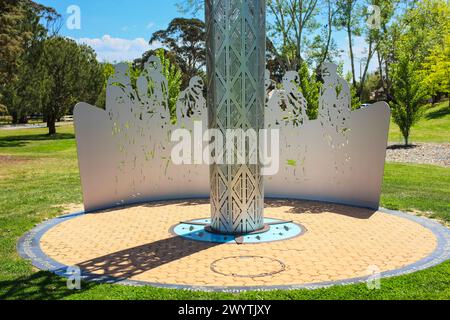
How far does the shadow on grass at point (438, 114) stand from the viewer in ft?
115

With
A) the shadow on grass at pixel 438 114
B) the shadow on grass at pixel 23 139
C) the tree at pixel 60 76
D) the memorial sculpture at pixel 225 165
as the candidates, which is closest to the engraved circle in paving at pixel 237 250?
the memorial sculpture at pixel 225 165

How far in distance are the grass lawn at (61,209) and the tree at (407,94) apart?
6794 millimetres

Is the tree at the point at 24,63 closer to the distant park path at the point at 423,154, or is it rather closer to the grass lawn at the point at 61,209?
the grass lawn at the point at 61,209

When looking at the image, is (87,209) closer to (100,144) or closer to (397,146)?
(100,144)

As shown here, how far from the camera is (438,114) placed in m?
35.5

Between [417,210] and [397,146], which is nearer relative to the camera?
[417,210]

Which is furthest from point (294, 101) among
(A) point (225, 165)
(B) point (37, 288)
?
(B) point (37, 288)

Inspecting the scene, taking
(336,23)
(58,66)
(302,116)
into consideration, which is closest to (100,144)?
(302,116)

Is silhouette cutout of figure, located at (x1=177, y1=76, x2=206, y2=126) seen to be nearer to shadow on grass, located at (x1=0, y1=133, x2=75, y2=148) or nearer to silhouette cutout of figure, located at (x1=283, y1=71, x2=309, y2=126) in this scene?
silhouette cutout of figure, located at (x1=283, y1=71, x2=309, y2=126)

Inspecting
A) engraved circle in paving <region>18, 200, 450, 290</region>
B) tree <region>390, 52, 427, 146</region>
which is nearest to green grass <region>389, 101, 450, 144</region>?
tree <region>390, 52, 427, 146</region>

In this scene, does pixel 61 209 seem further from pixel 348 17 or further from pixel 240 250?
pixel 348 17

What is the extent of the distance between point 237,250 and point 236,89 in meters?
2.65
